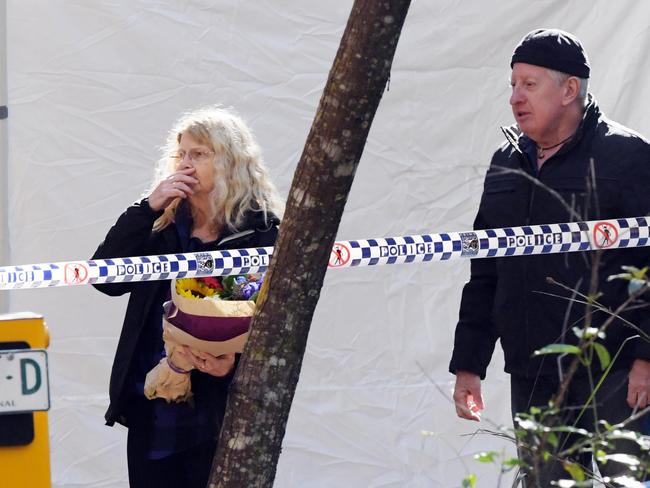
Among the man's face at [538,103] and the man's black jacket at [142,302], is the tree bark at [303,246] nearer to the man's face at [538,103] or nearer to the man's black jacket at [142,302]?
the man's black jacket at [142,302]

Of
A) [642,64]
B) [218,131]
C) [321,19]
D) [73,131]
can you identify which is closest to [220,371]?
[218,131]

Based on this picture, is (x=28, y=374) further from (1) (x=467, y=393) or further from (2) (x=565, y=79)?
(2) (x=565, y=79)

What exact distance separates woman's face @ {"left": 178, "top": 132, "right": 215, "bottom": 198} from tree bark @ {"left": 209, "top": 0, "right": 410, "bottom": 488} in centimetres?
109

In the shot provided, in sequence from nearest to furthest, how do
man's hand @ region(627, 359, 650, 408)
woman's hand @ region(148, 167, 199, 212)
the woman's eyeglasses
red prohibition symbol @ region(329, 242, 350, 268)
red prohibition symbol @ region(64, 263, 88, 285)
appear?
man's hand @ region(627, 359, 650, 408) → woman's hand @ region(148, 167, 199, 212) → the woman's eyeglasses → red prohibition symbol @ region(64, 263, 88, 285) → red prohibition symbol @ region(329, 242, 350, 268)

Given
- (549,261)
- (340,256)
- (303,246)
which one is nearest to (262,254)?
(340,256)

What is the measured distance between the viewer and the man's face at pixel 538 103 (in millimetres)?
3652

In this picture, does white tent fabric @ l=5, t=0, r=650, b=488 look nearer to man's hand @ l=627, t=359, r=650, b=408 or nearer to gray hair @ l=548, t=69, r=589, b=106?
gray hair @ l=548, t=69, r=589, b=106

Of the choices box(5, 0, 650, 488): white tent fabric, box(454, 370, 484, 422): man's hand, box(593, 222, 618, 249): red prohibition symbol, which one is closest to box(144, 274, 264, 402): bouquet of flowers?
box(454, 370, 484, 422): man's hand

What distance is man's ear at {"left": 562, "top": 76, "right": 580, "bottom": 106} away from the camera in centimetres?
368

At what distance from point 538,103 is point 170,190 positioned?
1.08 m

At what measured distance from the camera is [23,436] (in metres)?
3.01

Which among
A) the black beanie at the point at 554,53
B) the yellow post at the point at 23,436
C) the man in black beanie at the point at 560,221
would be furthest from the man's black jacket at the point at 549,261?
the yellow post at the point at 23,436

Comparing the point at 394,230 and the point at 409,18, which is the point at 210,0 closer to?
the point at 409,18

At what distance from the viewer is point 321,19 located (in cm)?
490
